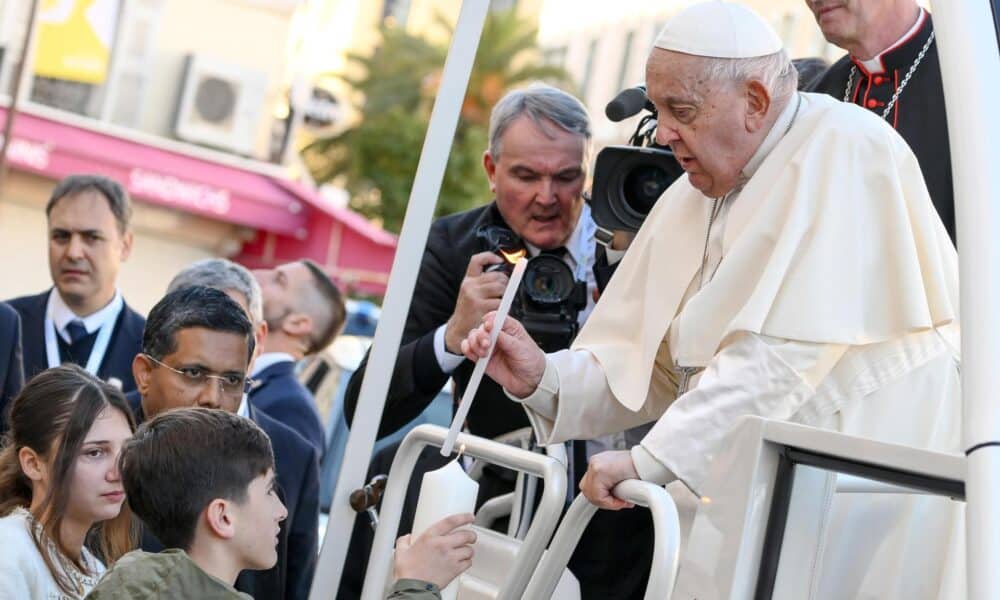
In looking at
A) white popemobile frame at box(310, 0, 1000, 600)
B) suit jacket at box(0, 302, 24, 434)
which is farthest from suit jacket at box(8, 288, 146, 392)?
white popemobile frame at box(310, 0, 1000, 600)

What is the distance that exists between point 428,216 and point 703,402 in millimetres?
636

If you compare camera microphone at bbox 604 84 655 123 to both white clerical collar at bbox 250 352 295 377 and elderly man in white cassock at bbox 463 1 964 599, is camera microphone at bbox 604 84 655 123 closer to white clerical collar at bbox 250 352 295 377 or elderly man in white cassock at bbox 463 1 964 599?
elderly man in white cassock at bbox 463 1 964 599

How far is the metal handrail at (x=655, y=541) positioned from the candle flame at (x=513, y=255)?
0.92 meters

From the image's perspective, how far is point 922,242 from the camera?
121 inches

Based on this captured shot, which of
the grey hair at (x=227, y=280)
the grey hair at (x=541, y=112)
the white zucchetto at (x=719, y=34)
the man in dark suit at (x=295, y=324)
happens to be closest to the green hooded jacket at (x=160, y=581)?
the white zucchetto at (x=719, y=34)

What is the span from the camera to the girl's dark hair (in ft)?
12.7

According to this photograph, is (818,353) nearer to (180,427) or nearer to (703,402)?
(703,402)

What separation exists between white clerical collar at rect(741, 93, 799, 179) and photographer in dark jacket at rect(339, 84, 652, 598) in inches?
32.5

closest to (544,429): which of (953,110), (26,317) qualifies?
(953,110)

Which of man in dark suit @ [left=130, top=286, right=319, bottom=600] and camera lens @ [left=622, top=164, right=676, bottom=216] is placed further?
man in dark suit @ [left=130, top=286, right=319, bottom=600]

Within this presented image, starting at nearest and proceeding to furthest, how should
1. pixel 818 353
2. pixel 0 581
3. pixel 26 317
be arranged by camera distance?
1. pixel 818 353
2. pixel 0 581
3. pixel 26 317

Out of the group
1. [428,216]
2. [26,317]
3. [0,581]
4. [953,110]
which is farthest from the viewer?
[26,317]

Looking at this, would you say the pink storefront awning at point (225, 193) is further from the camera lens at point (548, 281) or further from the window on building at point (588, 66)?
the window on building at point (588, 66)

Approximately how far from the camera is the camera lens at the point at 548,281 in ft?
13.0
